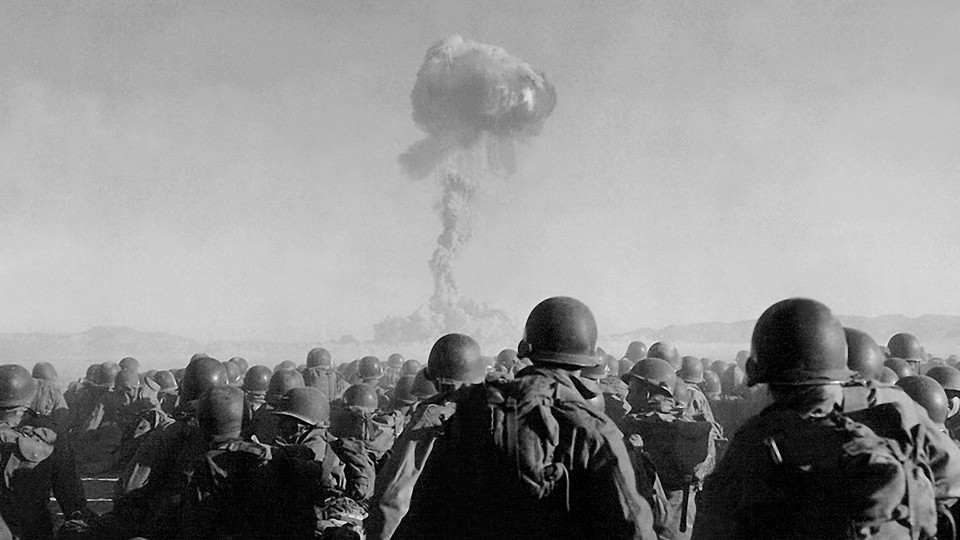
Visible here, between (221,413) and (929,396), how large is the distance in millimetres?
4921

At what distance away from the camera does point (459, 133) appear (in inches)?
2741

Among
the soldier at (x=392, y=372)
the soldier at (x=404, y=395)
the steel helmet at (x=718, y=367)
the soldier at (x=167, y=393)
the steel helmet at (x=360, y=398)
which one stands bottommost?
the soldier at (x=392, y=372)

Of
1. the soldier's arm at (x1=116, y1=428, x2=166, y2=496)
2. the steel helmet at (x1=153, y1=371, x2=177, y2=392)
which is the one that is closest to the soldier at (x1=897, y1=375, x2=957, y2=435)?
the soldier's arm at (x1=116, y1=428, x2=166, y2=496)

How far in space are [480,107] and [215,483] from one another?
213ft

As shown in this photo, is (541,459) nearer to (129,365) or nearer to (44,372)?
(129,365)

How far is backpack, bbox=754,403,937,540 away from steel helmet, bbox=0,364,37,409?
230 inches

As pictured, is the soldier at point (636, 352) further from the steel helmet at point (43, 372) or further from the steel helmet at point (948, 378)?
the steel helmet at point (43, 372)

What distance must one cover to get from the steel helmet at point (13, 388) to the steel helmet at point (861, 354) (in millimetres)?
6521

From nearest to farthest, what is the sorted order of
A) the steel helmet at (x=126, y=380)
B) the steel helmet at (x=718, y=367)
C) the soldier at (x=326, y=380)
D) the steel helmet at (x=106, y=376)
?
the soldier at (x=326, y=380) < the steel helmet at (x=126, y=380) < the steel helmet at (x=106, y=376) < the steel helmet at (x=718, y=367)

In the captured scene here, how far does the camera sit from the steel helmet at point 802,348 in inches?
113

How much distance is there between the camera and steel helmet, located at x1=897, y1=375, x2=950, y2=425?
16.4 ft

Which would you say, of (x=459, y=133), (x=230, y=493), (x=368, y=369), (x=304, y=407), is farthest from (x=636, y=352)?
(x=459, y=133)

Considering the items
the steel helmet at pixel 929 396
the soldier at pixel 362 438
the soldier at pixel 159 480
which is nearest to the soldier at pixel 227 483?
the soldier at pixel 159 480

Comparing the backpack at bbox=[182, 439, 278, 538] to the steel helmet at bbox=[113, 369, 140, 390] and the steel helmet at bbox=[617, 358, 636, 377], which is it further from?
the steel helmet at bbox=[617, 358, 636, 377]
